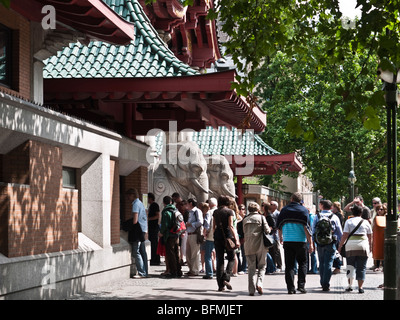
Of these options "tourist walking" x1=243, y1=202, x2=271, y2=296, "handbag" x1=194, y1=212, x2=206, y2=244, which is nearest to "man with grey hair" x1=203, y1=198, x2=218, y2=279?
"handbag" x1=194, y1=212, x2=206, y2=244

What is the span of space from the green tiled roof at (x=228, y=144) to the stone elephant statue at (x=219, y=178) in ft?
27.7

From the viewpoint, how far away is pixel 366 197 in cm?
5091

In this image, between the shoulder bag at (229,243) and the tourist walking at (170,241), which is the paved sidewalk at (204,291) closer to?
the tourist walking at (170,241)

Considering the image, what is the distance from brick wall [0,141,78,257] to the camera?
1121 centimetres

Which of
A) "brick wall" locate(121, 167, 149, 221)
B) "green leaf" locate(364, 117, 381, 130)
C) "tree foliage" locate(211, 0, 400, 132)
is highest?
"tree foliage" locate(211, 0, 400, 132)

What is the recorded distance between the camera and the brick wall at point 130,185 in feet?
59.4

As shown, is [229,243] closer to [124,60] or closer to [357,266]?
[357,266]

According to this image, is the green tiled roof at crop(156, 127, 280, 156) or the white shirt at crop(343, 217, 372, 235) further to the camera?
the green tiled roof at crop(156, 127, 280, 156)

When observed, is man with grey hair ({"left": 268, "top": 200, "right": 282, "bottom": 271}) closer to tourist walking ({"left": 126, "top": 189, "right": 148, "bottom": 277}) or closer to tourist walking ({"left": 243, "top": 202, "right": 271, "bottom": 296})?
tourist walking ({"left": 126, "top": 189, "right": 148, "bottom": 277})

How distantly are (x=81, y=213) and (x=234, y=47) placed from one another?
4.21 metres

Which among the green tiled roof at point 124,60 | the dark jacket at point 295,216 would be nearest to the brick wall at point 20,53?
the green tiled roof at point 124,60

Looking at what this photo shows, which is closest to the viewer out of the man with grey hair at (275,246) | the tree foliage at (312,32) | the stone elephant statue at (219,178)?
the tree foliage at (312,32)

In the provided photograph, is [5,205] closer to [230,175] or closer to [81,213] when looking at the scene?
[81,213]

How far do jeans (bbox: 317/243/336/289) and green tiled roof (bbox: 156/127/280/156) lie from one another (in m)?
20.8
